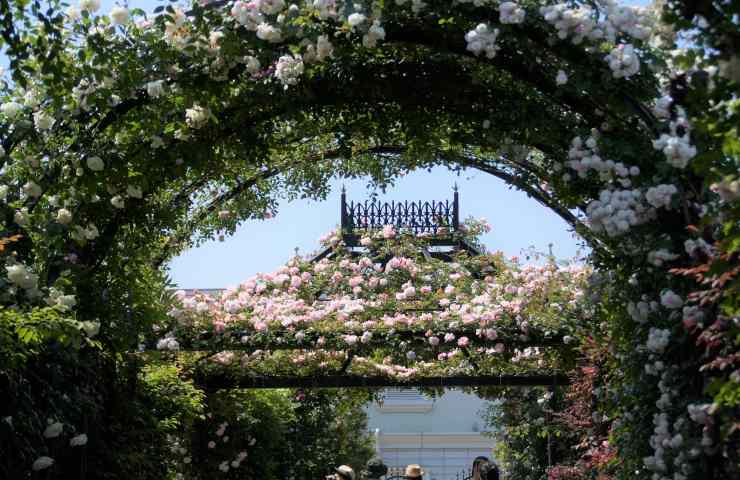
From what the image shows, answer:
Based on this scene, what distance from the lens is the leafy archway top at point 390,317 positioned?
7871 mm

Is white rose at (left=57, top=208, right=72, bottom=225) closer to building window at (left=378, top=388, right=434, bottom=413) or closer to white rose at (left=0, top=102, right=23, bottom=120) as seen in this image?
white rose at (left=0, top=102, right=23, bottom=120)

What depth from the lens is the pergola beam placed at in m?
8.87

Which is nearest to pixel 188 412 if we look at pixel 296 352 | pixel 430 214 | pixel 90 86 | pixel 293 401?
pixel 296 352

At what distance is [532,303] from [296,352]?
7.12 feet

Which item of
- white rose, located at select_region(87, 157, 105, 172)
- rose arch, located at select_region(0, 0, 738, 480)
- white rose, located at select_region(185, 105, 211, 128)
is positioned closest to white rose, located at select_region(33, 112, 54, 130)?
rose arch, located at select_region(0, 0, 738, 480)

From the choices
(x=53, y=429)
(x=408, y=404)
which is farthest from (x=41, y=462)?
(x=408, y=404)

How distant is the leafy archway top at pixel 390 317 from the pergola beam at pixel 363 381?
45mm

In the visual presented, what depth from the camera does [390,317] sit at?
8.29 metres

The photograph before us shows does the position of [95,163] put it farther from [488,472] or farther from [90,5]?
[488,472]

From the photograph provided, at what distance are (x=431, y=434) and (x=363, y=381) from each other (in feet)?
42.6

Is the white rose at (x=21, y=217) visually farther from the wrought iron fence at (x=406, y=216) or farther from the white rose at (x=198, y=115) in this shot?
the wrought iron fence at (x=406, y=216)

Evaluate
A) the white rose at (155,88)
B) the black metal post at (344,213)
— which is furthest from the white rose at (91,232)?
the black metal post at (344,213)

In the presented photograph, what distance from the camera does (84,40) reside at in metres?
4.89

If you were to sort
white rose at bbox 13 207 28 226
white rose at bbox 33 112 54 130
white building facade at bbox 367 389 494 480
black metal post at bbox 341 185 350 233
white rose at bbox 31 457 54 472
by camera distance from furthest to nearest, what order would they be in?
white building facade at bbox 367 389 494 480 < black metal post at bbox 341 185 350 233 < white rose at bbox 33 112 54 130 < white rose at bbox 13 207 28 226 < white rose at bbox 31 457 54 472
